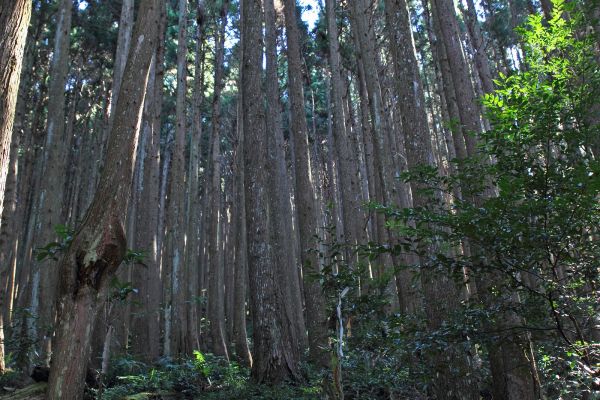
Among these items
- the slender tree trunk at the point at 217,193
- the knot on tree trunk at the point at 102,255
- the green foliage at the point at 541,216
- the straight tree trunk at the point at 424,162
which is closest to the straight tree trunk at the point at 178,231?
the slender tree trunk at the point at 217,193

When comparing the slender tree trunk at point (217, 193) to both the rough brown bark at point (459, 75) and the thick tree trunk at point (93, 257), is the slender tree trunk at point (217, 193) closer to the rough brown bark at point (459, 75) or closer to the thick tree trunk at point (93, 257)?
the rough brown bark at point (459, 75)

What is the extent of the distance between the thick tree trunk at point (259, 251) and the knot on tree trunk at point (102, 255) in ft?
11.1

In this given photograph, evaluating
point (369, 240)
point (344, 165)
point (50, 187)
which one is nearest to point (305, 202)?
point (369, 240)

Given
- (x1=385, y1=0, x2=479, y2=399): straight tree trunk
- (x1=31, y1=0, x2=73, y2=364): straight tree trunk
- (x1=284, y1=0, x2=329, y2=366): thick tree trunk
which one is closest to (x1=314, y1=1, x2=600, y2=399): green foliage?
(x1=385, y1=0, x2=479, y2=399): straight tree trunk

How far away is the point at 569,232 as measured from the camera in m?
3.27

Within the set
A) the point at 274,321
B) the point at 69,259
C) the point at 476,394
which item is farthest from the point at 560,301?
the point at 274,321

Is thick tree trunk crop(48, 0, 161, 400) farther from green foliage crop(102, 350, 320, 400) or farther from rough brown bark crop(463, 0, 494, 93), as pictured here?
rough brown bark crop(463, 0, 494, 93)

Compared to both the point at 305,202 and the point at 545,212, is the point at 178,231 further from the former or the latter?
the point at 545,212

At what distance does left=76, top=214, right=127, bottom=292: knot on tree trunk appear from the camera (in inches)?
156

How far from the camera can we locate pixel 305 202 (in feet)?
32.8

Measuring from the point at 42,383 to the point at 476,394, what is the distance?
5.15m

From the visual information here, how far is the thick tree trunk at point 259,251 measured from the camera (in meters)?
7.14

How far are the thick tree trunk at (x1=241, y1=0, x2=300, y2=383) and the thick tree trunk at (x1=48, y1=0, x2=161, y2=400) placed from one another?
324 centimetres

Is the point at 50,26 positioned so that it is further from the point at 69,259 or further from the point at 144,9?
the point at 69,259
